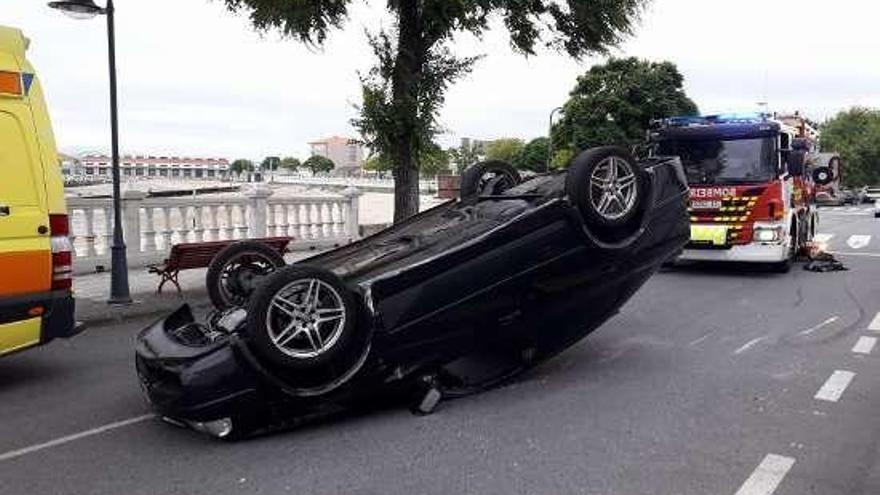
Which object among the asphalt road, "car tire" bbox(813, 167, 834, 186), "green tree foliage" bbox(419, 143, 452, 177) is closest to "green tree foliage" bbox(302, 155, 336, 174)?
"car tire" bbox(813, 167, 834, 186)

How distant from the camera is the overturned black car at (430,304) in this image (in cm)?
521

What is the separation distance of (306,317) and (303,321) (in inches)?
1.2

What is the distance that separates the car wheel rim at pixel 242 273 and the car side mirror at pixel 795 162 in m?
9.36

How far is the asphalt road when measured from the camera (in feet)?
15.1

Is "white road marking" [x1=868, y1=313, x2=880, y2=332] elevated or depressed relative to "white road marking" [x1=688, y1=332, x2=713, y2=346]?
depressed

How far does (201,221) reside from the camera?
15.1 meters

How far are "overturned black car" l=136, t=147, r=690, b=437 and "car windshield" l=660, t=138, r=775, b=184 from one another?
646 cm

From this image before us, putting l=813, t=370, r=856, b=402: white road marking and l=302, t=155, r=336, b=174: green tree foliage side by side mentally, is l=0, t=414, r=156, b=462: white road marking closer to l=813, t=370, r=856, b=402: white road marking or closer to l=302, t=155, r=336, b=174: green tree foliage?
l=813, t=370, r=856, b=402: white road marking

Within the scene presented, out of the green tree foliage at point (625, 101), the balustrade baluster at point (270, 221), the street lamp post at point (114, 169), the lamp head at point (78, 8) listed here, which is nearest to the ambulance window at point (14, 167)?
the street lamp post at point (114, 169)

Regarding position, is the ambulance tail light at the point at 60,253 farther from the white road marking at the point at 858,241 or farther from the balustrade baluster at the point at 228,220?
the white road marking at the point at 858,241

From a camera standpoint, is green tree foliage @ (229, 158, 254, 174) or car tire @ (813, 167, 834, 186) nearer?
car tire @ (813, 167, 834, 186)

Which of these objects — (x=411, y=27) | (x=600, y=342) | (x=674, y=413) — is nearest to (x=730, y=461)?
(x=674, y=413)

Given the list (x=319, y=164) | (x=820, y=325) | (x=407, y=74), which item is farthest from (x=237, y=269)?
(x=319, y=164)

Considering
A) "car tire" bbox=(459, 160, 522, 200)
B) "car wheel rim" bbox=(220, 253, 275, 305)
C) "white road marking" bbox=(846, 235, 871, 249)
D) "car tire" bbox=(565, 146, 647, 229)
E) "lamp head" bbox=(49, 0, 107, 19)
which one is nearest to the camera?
"car tire" bbox=(565, 146, 647, 229)
